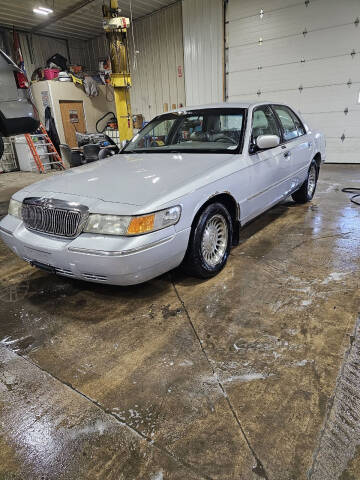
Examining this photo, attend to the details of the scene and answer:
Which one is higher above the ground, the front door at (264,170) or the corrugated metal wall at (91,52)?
the corrugated metal wall at (91,52)

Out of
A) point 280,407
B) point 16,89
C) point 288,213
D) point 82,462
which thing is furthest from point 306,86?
point 82,462

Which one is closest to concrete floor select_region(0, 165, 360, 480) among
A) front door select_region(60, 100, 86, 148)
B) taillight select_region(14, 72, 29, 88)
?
taillight select_region(14, 72, 29, 88)

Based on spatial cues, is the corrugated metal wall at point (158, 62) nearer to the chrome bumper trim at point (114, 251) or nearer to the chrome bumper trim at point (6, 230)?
the chrome bumper trim at point (6, 230)

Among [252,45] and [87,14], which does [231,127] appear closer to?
[252,45]

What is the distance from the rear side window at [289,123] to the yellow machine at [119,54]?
3706mm

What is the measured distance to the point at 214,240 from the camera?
8.72ft

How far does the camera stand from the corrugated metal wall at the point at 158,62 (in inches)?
392

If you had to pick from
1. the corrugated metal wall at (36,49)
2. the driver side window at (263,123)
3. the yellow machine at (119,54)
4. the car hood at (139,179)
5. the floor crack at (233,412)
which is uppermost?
the corrugated metal wall at (36,49)

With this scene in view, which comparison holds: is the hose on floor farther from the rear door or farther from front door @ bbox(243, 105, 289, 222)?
front door @ bbox(243, 105, 289, 222)

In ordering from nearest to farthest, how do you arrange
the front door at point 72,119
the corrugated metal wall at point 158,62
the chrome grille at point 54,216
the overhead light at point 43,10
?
the chrome grille at point 54,216
the overhead light at point 43,10
the corrugated metal wall at point 158,62
the front door at point 72,119

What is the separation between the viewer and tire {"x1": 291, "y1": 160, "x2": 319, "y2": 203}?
447cm

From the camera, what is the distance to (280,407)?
4.89 feet

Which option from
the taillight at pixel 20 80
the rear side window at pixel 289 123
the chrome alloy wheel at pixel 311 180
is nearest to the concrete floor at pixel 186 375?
the rear side window at pixel 289 123

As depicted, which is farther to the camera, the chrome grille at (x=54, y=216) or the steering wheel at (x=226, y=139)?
the steering wheel at (x=226, y=139)
